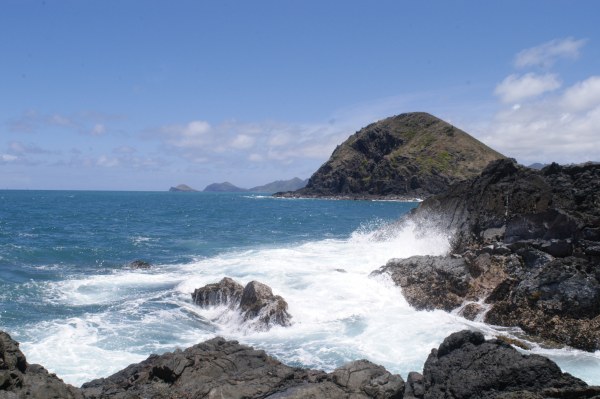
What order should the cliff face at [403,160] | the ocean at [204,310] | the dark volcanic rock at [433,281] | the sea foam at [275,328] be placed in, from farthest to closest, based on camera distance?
1. the cliff face at [403,160]
2. the dark volcanic rock at [433,281]
3. the ocean at [204,310]
4. the sea foam at [275,328]

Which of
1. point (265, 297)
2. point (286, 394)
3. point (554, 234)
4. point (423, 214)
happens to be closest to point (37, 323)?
point (265, 297)

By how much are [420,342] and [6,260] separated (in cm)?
3254

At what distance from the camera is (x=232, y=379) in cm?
1110

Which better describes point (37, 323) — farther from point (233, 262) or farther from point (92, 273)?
point (233, 262)

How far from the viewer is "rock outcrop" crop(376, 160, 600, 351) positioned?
731 inches

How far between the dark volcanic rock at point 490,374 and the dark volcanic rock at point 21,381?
25.2ft

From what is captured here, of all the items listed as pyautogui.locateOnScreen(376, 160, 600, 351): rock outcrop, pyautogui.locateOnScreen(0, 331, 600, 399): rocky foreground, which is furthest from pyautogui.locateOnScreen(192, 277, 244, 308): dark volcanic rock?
pyautogui.locateOnScreen(0, 331, 600, 399): rocky foreground

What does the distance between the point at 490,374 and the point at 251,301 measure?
13414 mm

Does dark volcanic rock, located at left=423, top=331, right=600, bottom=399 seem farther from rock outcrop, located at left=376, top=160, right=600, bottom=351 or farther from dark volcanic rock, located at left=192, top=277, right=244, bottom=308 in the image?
dark volcanic rock, located at left=192, top=277, right=244, bottom=308

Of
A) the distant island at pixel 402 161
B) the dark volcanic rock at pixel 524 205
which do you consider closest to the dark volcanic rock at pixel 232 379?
the dark volcanic rock at pixel 524 205

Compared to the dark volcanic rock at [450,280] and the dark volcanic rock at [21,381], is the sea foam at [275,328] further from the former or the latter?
the dark volcanic rock at [21,381]

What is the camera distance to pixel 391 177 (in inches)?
6373

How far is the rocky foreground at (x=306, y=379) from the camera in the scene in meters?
9.41

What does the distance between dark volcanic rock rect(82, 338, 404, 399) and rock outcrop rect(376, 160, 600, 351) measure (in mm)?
10712
